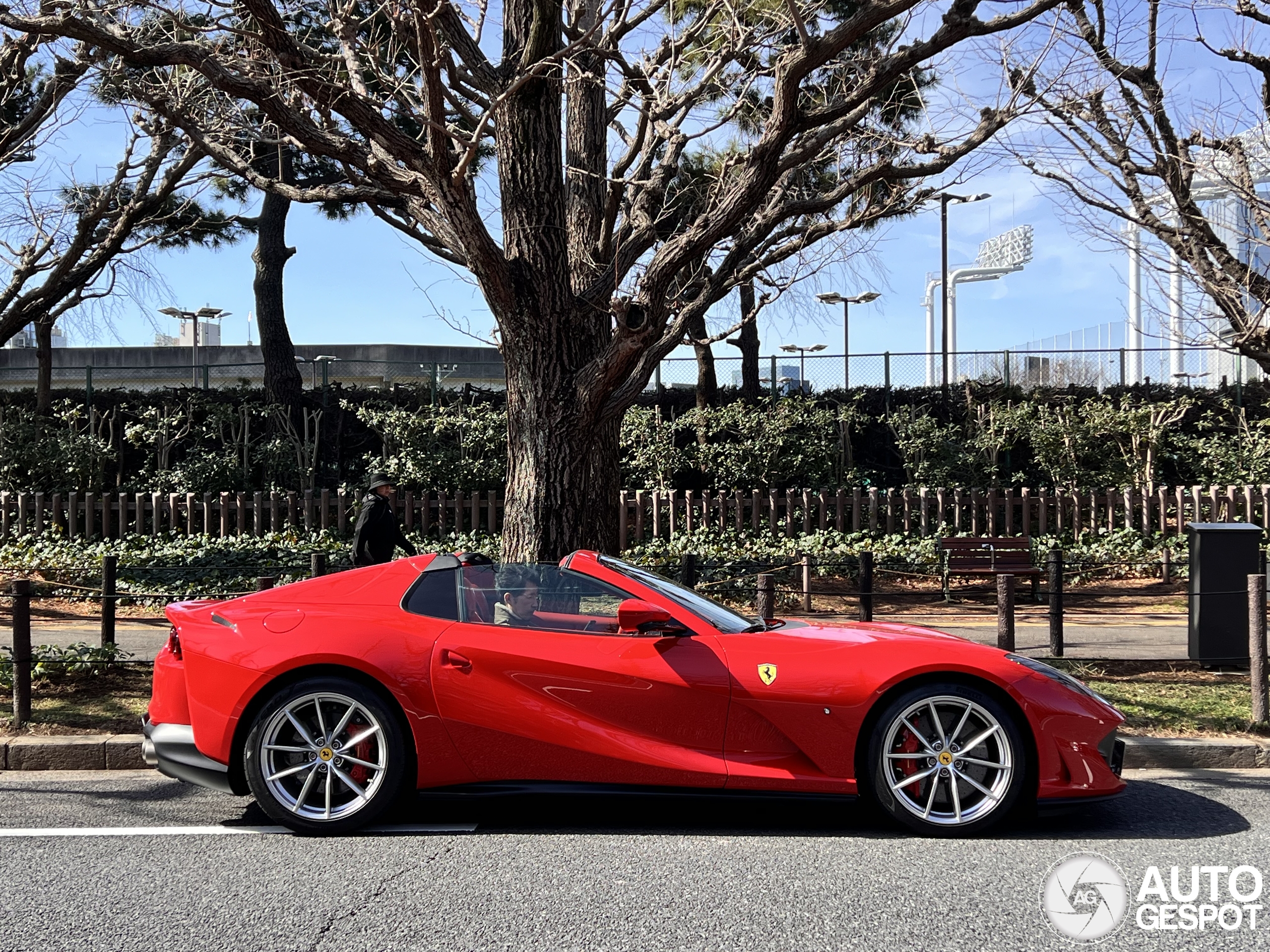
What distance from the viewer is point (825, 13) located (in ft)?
53.9

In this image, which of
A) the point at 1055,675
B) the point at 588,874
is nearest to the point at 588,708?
the point at 588,874

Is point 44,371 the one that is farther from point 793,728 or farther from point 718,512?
point 793,728

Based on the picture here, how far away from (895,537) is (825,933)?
1272 cm

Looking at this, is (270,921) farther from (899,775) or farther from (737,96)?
(737,96)

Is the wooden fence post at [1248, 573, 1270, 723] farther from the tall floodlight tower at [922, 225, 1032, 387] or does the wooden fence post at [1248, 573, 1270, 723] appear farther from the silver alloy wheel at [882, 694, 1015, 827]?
the tall floodlight tower at [922, 225, 1032, 387]

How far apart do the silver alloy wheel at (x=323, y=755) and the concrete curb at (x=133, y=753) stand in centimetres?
197

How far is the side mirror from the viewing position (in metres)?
4.78

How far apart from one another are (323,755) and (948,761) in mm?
2814

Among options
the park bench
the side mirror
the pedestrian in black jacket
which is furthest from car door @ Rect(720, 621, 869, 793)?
the park bench

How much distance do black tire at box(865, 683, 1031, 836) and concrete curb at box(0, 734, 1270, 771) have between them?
188cm

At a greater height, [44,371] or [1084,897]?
[44,371]

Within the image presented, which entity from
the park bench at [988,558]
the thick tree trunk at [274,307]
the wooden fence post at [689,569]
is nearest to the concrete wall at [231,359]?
the thick tree trunk at [274,307]

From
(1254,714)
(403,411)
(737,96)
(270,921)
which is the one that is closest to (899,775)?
(270,921)

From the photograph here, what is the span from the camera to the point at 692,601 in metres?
5.34
